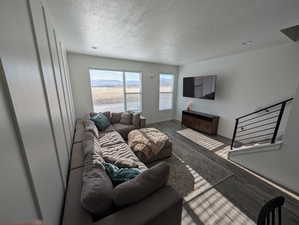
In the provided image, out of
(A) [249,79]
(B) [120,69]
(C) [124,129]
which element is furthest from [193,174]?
(B) [120,69]

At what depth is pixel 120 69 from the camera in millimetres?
4020

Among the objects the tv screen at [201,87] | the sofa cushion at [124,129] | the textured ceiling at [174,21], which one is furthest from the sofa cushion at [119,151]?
the tv screen at [201,87]

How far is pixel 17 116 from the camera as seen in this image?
0.54 metres

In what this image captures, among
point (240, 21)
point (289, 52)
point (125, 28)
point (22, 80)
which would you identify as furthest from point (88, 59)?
point (289, 52)

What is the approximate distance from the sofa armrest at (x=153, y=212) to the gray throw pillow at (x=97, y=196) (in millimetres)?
78

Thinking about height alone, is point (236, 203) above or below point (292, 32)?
below

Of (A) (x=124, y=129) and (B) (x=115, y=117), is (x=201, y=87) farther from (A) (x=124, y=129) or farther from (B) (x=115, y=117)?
(B) (x=115, y=117)

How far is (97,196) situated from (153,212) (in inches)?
18.4

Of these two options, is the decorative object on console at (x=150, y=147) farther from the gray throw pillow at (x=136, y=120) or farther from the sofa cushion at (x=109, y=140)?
the gray throw pillow at (x=136, y=120)

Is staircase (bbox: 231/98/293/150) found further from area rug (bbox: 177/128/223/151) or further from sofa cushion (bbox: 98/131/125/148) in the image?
sofa cushion (bbox: 98/131/125/148)

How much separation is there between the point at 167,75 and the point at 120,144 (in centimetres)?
378

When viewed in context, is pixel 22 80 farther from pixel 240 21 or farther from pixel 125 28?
pixel 240 21

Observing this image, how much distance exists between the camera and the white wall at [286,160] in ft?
5.51

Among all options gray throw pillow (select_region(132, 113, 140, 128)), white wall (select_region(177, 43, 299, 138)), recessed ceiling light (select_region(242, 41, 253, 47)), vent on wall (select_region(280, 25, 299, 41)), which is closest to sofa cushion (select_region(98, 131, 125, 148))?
gray throw pillow (select_region(132, 113, 140, 128))
